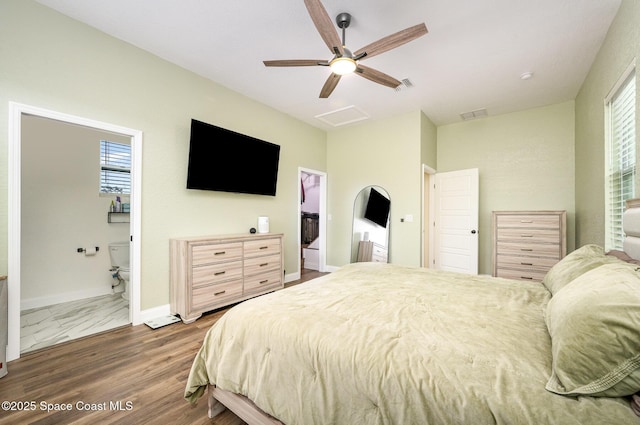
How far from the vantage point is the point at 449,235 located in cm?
463

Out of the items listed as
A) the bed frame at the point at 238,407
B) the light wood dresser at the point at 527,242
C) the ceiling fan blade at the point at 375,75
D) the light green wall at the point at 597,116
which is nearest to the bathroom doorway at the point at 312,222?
the ceiling fan blade at the point at 375,75

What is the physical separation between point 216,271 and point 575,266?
3090mm

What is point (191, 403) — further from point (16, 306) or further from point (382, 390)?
point (16, 306)

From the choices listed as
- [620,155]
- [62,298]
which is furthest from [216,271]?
[620,155]

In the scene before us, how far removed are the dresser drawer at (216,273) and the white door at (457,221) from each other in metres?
3.59

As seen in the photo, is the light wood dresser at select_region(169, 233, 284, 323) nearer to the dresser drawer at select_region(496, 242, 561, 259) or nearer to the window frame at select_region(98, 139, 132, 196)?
the window frame at select_region(98, 139, 132, 196)

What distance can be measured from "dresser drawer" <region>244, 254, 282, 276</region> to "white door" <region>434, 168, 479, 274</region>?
3.00 m

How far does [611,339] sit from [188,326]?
3.05m

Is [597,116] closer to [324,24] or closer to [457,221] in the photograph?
[457,221]

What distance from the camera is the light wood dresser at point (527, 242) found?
3.54 metres

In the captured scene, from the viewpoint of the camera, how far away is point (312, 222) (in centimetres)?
646

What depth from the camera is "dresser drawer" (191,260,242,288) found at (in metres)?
2.82

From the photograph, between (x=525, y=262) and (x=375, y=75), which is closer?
(x=375, y=75)

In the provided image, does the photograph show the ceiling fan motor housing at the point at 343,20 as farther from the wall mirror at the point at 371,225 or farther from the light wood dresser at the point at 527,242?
the light wood dresser at the point at 527,242
